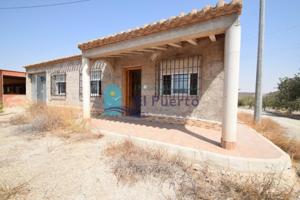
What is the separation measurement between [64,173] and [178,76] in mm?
4955

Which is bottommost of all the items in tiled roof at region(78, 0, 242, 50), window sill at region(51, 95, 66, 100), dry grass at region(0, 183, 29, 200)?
dry grass at region(0, 183, 29, 200)

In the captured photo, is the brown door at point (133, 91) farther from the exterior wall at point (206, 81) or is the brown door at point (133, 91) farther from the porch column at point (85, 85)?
the porch column at point (85, 85)

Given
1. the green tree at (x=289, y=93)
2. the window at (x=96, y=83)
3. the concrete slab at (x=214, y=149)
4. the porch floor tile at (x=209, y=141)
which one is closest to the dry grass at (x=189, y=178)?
the concrete slab at (x=214, y=149)

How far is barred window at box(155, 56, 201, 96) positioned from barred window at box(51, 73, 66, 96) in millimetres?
7394

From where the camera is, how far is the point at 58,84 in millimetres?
11258

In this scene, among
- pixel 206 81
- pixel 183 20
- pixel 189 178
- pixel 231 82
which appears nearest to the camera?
pixel 189 178

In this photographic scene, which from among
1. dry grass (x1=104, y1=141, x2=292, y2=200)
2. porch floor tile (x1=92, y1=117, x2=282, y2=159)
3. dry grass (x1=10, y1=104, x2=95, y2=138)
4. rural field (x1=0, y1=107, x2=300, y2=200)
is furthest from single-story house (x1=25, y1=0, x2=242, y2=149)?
rural field (x1=0, y1=107, x2=300, y2=200)

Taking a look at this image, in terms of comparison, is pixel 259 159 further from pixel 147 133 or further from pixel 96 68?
pixel 96 68

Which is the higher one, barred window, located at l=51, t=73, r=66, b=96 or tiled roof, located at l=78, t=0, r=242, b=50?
tiled roof, located at l=78, t=0, r=242, b=50

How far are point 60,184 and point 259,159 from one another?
152 inches

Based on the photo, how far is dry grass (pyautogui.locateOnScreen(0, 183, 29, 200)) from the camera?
8.11 feet

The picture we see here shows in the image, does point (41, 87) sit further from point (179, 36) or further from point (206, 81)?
point (206, 81)

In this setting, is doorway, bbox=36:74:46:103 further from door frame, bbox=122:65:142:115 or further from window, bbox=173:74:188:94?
window, bbox=173:74:188:94

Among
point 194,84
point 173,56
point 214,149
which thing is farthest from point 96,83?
point 214,149
